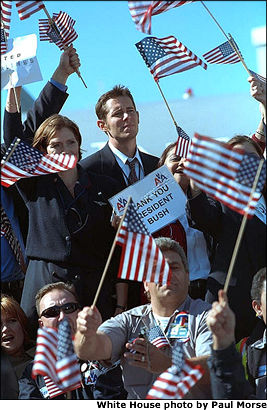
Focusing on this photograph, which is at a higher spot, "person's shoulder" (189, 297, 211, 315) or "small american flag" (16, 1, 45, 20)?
"small american flag" (16, 1, 45, 20)

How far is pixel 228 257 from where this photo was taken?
18.7 feet

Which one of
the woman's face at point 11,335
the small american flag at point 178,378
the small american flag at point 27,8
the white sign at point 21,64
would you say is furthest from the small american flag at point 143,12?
the woman's face at point 11,335

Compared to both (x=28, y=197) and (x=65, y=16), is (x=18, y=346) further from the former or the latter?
(x=65, y=16)

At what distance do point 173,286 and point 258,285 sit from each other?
20.2 inches

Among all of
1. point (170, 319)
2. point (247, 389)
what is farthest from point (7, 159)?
point (247, 389)

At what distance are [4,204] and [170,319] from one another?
156 cm

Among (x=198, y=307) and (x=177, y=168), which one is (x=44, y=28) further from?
(x=198, y=307)

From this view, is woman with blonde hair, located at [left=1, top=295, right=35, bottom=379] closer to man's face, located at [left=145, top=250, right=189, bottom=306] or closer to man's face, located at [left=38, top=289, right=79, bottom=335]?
man's face, located at [left=38, top=289, right=79, bottom=335]

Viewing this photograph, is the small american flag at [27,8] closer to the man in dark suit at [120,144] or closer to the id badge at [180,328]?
the man in dark suit at [120,144]

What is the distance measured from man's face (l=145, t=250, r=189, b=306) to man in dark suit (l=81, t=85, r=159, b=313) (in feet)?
3.65

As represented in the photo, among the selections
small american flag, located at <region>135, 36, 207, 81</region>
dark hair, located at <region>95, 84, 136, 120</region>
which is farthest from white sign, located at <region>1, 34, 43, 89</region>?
small american flag, located at <region>135, 36, 207, 81</region>

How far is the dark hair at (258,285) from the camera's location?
5012 mm

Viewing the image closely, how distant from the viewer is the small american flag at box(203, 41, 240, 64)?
686 cm

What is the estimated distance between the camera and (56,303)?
5.53m
